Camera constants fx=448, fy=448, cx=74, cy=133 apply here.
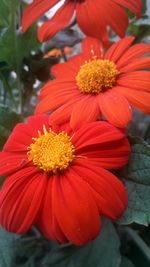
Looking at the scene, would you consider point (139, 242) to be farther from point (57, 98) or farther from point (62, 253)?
point (57, 98)

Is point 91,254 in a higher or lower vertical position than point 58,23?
lower

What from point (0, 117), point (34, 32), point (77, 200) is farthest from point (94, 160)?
point (34, 32)

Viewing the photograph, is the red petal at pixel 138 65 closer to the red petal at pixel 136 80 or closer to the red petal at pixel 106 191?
the red petal at pixel 136 80

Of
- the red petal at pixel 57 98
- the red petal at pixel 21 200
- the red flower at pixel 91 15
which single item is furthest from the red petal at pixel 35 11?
the red petal at pixel 21 200

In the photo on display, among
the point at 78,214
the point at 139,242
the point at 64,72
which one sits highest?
the point at 64,72

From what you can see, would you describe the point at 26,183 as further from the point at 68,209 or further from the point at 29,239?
the point at 29,239

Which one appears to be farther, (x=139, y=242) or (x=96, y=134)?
(x=139, y=242)

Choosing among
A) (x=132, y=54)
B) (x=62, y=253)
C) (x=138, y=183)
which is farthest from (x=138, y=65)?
(x=62, y=253)

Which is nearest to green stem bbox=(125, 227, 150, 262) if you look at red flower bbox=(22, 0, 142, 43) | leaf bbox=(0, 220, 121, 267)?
leaf bbox=(0, 220, 121, 267)
